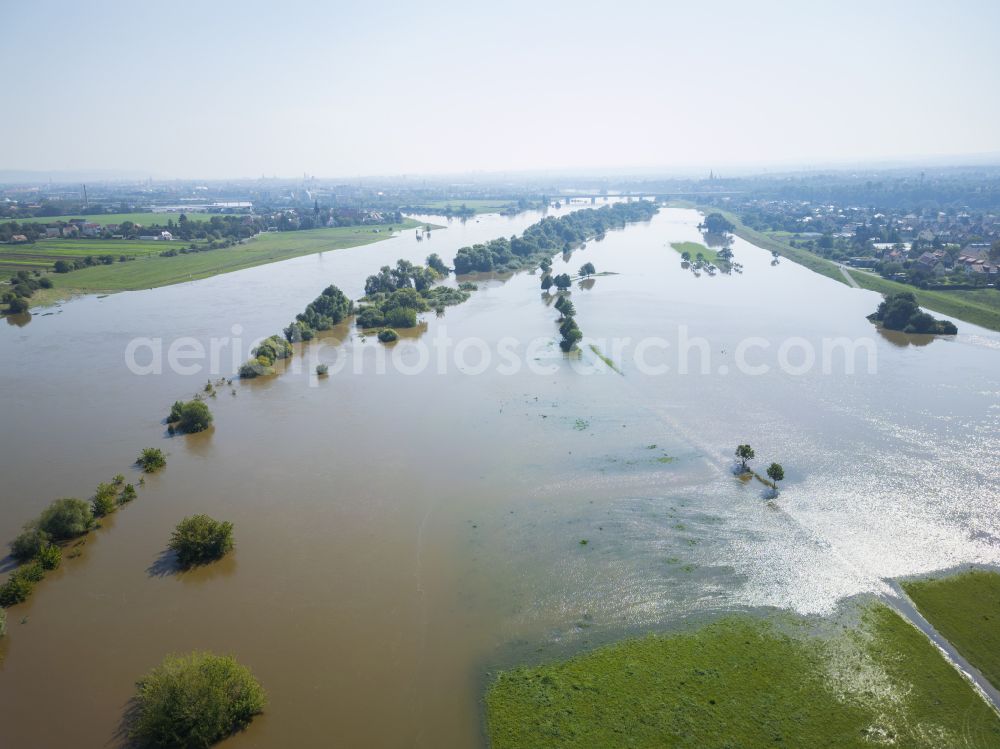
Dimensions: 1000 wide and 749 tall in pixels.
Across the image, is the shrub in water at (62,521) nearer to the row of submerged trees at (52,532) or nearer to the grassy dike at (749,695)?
the row of submerged trees at (52,532)

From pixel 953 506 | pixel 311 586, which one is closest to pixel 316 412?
pixel 311 586

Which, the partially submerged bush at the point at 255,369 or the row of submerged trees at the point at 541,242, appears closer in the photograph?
the partially submerged bush at the point at 255,369

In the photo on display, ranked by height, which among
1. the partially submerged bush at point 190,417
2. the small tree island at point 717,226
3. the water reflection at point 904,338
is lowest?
the water reflection at point 904,338

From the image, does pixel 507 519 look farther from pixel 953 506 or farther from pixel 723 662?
pixel 953 506

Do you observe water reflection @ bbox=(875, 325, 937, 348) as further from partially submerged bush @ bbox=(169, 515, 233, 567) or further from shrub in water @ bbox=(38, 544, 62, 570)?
shrub in water @ bbox=(38, 544, 62, 570)

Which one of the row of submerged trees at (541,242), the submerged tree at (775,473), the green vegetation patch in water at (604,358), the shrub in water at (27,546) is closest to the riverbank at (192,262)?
the row of submerged trees at (541,242)

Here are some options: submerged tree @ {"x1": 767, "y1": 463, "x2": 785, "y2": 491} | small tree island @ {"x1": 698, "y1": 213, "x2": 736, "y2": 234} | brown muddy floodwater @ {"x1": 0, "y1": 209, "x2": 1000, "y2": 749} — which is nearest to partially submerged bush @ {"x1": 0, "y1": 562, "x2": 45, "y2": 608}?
brown muddy floodwater @ {"x1": 0, "y1": 209, "x2": 1000, "y2": 749}

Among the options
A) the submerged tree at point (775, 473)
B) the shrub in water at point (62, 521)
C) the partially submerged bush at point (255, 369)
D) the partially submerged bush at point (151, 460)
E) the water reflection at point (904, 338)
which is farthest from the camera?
the water reflection at point (904, 338)

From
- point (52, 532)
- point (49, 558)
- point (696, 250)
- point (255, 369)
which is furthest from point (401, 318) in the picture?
point (696, 250)
